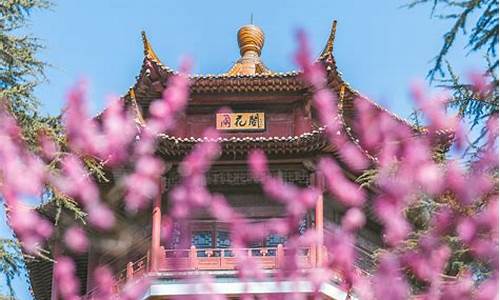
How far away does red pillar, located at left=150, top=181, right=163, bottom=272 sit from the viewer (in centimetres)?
1542

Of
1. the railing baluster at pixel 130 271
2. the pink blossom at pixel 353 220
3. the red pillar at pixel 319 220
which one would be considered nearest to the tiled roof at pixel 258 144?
the red pillar at pixel 319 220

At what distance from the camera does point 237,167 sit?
53.7 feet

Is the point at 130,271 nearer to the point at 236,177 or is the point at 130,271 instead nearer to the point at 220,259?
the point at 220,259

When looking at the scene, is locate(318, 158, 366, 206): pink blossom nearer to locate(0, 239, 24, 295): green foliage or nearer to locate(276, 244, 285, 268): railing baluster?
locate(276, 244, 285, 268): railing baluster

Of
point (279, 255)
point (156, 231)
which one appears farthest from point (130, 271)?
point (279, 255)

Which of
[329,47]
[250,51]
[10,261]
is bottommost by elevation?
[10,261]

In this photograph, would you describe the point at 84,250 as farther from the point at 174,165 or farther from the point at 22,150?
the point at 22,150

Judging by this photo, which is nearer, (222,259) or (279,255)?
(279,255)

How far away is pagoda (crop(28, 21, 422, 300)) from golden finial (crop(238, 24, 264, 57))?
250 cm

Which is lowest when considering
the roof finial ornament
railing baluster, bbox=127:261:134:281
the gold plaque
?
railing baluster, bbox=127:261:134:281

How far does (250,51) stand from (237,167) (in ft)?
11.9

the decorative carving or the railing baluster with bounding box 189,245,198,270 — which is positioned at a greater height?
the decorative carving

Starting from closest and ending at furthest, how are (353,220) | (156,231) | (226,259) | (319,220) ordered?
1. (319,220)
2. (226,259)
3. (156,231)
4. (353,220)

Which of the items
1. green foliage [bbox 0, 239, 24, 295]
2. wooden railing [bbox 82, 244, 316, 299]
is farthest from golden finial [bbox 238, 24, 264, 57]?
green foliage [bbox 0, 239, 24, 295]
